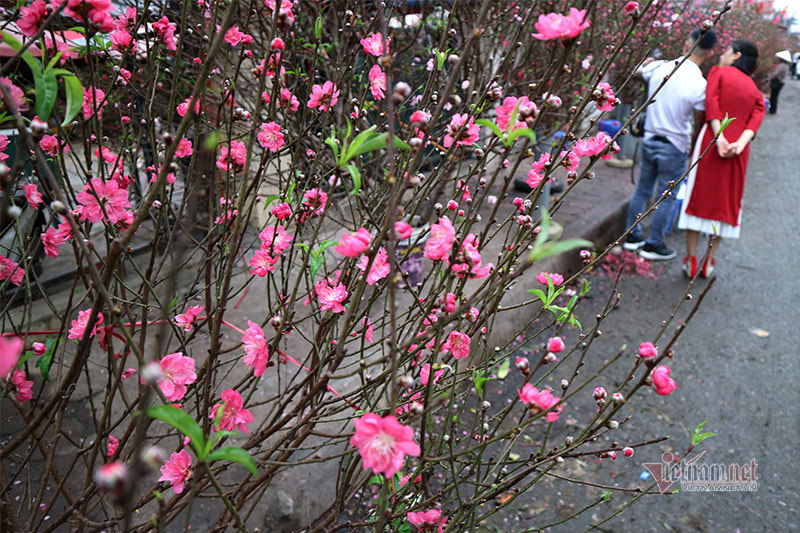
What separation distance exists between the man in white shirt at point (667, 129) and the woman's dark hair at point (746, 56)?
0.20 metres

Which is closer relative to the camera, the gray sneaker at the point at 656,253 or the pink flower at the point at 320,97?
the pink flower at the point at 320,97

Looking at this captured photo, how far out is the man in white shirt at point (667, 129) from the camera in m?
4.42

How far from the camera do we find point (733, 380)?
3576 mm

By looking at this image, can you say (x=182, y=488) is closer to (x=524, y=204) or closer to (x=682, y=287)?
(x=524, y=204)

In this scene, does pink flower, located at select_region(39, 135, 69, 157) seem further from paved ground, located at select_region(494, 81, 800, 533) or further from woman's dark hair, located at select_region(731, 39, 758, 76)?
woman's dark hair, located at select_region(731, 39, 758, 76)

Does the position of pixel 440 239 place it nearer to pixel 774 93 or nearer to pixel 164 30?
pixel 164 30

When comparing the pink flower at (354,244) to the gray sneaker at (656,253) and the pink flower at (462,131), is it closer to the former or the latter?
the pink flower at (462,131)

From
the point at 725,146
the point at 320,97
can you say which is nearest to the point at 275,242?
the point at 320,97

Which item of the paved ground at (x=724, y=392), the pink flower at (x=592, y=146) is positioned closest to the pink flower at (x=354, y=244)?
the pink flower at (x=592, y=146)

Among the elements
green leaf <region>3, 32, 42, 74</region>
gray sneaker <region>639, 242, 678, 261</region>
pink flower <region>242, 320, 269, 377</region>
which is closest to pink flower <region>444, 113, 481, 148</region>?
pink flower <region>242, 320, 269, 377</region>

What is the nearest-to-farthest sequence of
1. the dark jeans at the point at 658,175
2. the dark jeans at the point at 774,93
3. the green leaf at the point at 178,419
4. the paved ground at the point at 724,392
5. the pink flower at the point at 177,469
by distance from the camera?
the green leaf at the point at 178,419, the pink flower at the point at 177,469, the paved ground at the point at 724,392, the dark jeans at the point at 658,175, the dark jeans at the point at 774,93

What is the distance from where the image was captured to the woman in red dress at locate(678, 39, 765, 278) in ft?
13.6

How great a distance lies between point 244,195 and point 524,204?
66 cm

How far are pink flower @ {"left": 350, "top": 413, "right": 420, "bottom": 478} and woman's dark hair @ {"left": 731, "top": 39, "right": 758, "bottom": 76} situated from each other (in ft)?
15.0
